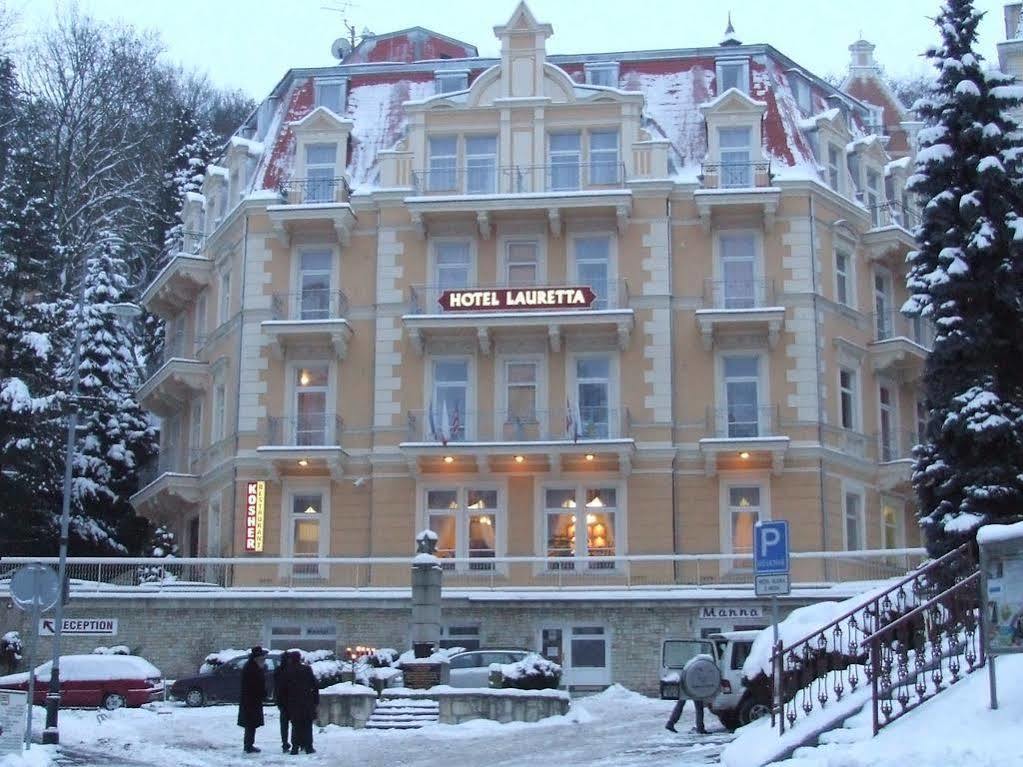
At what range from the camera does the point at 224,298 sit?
4875 centimetres

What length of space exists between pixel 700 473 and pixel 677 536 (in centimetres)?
181

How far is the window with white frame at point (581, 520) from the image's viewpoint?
43.8 metres

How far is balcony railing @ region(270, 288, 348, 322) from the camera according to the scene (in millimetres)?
45844

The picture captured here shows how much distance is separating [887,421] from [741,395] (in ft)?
18.1

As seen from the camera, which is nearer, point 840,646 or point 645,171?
point 840,646

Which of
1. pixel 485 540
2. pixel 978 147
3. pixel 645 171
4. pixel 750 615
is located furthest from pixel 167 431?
pixel 978 147

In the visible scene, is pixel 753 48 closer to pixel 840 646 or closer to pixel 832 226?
pixel 832 226

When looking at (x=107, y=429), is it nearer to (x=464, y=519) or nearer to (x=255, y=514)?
(x=255, y=514)

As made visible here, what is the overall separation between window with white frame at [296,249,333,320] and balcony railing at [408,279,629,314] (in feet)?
8.40

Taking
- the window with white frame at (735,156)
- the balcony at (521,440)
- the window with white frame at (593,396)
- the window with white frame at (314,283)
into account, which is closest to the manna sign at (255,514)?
the balcony at (521,440)

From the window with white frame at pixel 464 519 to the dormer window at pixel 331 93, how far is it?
13222mm

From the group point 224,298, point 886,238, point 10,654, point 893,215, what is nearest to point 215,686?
point 10,654

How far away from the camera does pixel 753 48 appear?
49281mm

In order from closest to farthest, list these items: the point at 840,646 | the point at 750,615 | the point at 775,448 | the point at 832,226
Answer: the point at 840,646, the point at 750,615, the point at 775,448, the point at 832,226
